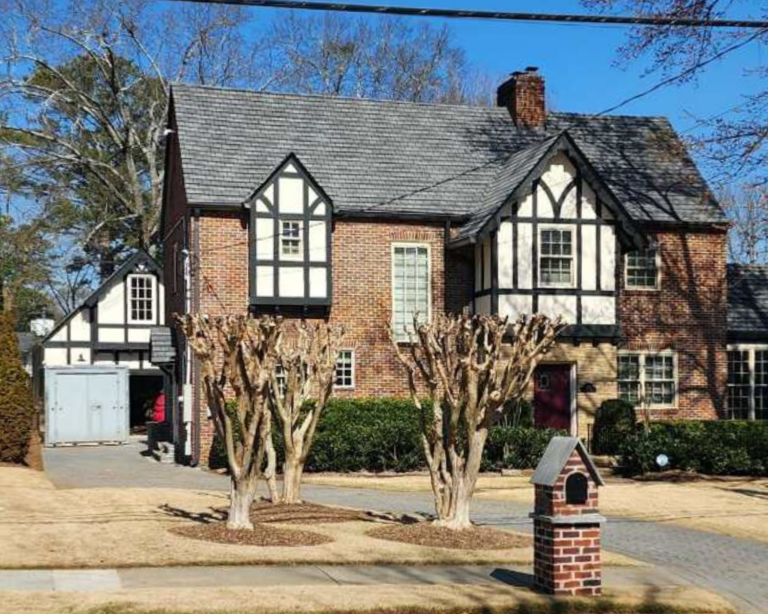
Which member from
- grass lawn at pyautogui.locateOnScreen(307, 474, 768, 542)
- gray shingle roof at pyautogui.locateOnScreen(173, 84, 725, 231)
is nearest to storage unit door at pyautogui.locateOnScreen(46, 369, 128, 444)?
gray shingle roof at pyautogui.locateOnScreen(173, 84, 725, 231)

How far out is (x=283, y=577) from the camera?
12.4 metres

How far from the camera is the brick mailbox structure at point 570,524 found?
11.8 m

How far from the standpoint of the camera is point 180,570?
12.6m

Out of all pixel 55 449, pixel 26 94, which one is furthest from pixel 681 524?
pixel 26 94

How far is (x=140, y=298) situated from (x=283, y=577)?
2859 centimetres

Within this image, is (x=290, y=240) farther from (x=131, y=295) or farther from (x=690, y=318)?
(x=131, y=295)

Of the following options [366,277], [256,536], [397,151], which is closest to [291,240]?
[366,277]

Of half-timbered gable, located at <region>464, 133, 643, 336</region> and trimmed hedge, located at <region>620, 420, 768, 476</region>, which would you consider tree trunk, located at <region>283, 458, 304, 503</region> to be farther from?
half-timbered gable, located at <region>464, 133, 643, 336</region>

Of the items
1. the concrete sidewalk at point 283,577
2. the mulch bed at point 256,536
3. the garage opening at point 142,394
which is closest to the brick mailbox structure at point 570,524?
the concrete sidewalk at point 283,577

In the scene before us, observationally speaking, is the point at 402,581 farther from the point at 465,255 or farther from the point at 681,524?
the point at 465,255

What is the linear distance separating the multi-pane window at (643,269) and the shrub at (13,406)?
15.7 meters

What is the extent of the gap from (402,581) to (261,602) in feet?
7.10

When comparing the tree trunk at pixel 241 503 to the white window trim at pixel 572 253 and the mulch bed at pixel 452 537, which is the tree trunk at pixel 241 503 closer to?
the mulch bed at pixel 452 537

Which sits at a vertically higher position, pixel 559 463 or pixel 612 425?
pixel 559 463
